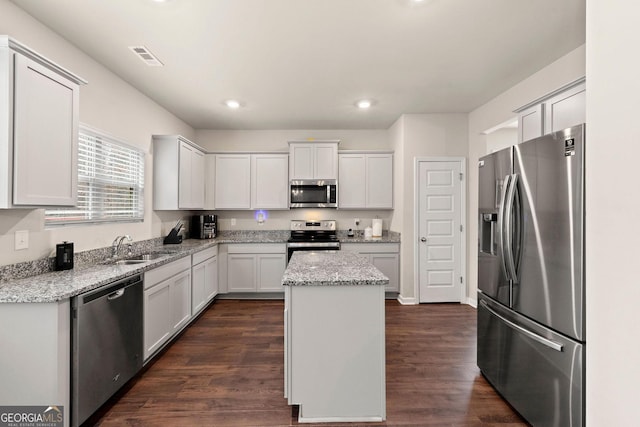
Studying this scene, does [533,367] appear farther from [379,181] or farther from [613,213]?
[379,181]

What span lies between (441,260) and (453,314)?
0.77 meters

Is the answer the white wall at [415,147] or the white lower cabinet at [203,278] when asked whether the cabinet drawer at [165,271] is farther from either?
the white wall at [415,147]

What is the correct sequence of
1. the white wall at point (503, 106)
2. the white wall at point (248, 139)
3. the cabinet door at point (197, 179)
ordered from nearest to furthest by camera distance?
the white wall at point (503, 106) → the cabinet door at point (197, 179) → the white wall at point (248, 139)

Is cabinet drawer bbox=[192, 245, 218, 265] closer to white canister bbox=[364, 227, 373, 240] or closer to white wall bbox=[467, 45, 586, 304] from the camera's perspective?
white canister bbox=[364, 227, 373, 240]

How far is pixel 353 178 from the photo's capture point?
16.1 feet

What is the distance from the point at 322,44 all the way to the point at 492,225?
78.7 inches

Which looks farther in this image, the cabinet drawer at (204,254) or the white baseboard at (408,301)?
the white baseboard at (408,301)

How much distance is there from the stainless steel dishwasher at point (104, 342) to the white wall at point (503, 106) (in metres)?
3.91

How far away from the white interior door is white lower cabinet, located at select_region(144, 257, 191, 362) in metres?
3.14

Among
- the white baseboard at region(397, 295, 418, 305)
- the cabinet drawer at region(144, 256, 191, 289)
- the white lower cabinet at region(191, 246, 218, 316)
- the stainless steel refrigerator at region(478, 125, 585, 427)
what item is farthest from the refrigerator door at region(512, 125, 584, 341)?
the white lower cabinet at region(191, 246, 218, 316)

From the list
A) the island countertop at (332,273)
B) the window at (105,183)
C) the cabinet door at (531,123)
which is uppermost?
the cabinet door at (531,123)

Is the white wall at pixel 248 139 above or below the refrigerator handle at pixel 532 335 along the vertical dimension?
above

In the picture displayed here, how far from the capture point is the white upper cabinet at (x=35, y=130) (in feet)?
5.54

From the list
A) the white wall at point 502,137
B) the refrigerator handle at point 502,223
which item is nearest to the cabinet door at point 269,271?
the refrigerator handle at point 502,223
